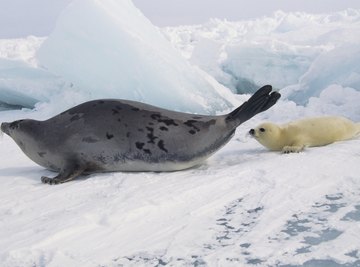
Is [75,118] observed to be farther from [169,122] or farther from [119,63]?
[119,63]

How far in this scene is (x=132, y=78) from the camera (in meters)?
6.20

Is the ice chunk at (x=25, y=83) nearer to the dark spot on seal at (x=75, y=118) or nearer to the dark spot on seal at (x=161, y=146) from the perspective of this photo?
the dark spot on seal at (x=75, y=118)

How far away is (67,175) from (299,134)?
60.8 inches

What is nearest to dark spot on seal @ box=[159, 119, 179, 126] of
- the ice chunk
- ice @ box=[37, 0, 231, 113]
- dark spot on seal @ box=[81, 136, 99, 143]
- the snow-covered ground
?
the snow-covered ground

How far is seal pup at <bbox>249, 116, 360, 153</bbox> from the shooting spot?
332 centimetres

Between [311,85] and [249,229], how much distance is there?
5.09 metres

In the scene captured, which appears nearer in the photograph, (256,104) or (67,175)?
(67,175)

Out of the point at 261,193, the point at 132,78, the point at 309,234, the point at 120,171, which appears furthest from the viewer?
the point at 132,78

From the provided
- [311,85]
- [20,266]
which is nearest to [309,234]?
[20,266]

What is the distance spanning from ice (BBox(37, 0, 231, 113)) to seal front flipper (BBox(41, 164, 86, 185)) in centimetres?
324

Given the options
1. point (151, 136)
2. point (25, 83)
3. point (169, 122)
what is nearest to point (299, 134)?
point (169, 122)

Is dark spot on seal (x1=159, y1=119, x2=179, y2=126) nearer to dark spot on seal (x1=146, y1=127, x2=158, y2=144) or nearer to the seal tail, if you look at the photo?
dark spot on seal (x1=146, y1=127, x2=158, y2=144)

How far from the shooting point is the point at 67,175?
8.99 feet

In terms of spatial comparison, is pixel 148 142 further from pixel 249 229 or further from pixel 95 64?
pixel 95 64
